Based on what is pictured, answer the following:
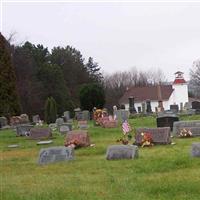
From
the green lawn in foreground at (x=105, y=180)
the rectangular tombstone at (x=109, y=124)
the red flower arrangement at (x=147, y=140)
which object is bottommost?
the green lawn in foreground at (x=105, y=180)

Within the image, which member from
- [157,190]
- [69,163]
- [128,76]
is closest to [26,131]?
[69,163]

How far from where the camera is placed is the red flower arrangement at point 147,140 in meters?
17.1

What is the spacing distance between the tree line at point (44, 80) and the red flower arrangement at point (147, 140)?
61.8 feet

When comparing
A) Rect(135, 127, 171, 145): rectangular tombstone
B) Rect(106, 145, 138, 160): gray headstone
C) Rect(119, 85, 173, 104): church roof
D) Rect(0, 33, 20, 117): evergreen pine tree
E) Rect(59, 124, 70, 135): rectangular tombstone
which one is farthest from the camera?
Rect(119, 85, 173, 104): church roof

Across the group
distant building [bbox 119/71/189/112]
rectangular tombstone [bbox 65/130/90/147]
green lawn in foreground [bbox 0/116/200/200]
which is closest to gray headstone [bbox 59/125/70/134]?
rectangular tombstone [bbox 65/130/90/147]

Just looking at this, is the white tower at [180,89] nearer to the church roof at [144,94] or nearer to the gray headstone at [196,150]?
the church roof at [144,94]

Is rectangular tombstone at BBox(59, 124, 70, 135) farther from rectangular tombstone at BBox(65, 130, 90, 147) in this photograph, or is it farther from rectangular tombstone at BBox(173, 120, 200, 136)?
rectangular tombstone at BBox(65, 130, 90, 147)

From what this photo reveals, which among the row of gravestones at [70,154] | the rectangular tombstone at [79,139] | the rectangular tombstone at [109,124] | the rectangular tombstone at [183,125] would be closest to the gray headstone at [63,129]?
the rectangular tombstone at [109,124]

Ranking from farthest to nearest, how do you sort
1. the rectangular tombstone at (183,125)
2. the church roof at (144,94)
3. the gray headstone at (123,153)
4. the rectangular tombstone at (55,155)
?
the church roof at (144,94) < the rectangular tombstone at (183,125) < the rectangular tombstone at (55,155) < the gray headstone at (123,153)

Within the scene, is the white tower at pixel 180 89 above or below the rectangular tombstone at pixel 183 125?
above

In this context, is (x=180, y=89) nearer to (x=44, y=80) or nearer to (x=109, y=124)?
(x=44, y=80)

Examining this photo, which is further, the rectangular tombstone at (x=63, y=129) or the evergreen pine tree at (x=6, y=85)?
the evergreen pine tree at (x=6, y=85)

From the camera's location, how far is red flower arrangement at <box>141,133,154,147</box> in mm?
17094

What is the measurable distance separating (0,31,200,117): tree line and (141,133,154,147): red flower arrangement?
18842 millimetres
